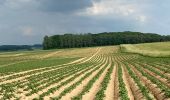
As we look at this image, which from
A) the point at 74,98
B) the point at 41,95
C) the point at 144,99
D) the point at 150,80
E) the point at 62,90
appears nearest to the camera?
the point at 144,99

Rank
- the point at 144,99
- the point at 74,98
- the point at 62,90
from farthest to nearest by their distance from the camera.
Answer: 1. the point at 62,90
2. the point at 74,98
3. the point at 144,99

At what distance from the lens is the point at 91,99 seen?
21.2m

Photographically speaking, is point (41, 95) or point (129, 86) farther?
point (129, 86)

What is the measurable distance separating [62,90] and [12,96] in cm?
388

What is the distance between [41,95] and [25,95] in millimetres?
1241

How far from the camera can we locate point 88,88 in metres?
25.7

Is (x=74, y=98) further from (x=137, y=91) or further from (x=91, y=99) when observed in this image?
(x=137, y=91)

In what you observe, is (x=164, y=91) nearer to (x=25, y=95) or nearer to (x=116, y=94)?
(x=116, y=94)

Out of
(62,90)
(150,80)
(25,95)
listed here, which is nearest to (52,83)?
(62,90)

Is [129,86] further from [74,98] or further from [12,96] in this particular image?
[12,96]

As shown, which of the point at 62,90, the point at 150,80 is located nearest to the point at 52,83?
the point at 62,90

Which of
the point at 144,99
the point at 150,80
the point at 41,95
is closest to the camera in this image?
the point at 144,99

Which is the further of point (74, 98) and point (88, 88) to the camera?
point (88, 88)

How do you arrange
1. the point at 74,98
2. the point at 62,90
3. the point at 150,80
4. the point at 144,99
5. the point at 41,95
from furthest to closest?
1. the point at 150,80
2. the point at 62,90
3. the point at 41,95
4. the point at 74,98
5. the point at 144,99
